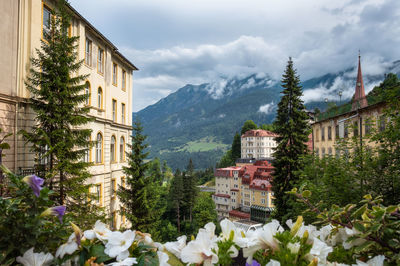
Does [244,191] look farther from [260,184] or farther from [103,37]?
[103,37]

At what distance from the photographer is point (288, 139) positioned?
25797 millimetres

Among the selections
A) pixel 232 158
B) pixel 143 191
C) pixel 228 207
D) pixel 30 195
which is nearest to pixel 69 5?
pixel 143 191

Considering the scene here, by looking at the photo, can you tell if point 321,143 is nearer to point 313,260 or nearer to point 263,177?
point 313,260

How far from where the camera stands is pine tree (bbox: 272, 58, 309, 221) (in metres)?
24.5

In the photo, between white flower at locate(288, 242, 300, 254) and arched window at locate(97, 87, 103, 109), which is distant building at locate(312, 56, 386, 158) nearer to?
arched window at locate(97, 87, 103, 109)

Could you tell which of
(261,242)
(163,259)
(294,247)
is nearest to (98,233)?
(163,259)

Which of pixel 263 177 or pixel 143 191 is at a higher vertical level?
pixel 143 191

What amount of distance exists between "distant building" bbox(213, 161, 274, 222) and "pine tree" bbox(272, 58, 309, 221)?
4585 centimetres

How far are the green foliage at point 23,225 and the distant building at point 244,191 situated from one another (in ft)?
232

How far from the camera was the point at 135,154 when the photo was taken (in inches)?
1005

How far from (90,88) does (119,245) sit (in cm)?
2171

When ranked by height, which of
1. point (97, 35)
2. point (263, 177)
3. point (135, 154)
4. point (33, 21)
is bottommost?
point (263, 177)

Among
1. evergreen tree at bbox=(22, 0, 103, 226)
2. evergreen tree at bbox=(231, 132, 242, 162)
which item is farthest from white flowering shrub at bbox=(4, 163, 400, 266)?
evergreen tree at bbox=(231, 132, 242, 162)

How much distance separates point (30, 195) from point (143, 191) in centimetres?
2396
